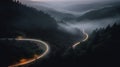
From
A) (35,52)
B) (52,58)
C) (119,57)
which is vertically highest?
(119,57)

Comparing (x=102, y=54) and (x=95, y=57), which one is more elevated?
(x=102, y=54)

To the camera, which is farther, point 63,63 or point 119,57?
point 63,63

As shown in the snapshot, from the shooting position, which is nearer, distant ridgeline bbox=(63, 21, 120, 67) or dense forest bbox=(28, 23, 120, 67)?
distant ridgeline bbox=(63, 21, 120, 67)

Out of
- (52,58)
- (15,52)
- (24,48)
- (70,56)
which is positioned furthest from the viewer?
(24,48)

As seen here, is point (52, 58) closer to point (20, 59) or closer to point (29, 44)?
point (20, 59)

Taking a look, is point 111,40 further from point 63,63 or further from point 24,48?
point 24,48

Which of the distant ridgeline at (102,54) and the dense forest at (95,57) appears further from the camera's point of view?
the dense forest at (95,57)

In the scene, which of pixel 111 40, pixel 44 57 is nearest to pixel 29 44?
pixel 44 57

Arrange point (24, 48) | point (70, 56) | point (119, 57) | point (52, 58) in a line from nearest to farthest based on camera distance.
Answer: point (119, 57) < point (70, 56) < point (52, 58) < point (24, 48)

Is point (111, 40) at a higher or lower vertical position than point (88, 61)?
higher

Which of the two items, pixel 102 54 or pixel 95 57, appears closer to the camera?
pixel 102 54
